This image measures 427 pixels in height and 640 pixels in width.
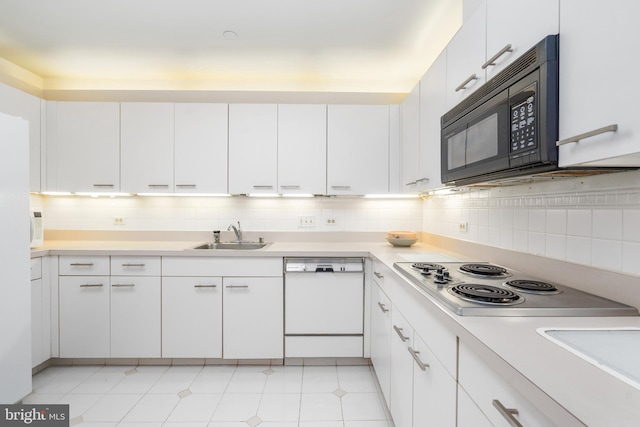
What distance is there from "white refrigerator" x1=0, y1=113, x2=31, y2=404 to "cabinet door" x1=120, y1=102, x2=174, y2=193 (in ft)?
2.41

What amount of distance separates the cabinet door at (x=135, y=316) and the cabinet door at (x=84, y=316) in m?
0.07

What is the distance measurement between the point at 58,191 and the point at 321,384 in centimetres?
259

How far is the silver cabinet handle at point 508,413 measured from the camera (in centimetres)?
60

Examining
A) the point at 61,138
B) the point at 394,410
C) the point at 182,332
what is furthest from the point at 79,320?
the point at 394,410

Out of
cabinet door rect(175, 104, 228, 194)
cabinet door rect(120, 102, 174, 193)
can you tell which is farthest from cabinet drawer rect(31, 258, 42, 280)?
cabinet door rect(175, 104, 228, 194)

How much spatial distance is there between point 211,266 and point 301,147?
118cm

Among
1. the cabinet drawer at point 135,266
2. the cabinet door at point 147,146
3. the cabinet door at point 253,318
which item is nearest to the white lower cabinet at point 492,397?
the cabinet door at point 253,318

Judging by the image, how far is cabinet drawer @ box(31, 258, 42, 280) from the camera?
82.7 inches

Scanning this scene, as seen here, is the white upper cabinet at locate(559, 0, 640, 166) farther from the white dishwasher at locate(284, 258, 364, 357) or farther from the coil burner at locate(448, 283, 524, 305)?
the white dishwasher at locate(284, 258, 364, 357)

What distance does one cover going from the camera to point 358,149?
252 centimetres

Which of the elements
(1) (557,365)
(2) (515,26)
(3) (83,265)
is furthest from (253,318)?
(2) (515,26)

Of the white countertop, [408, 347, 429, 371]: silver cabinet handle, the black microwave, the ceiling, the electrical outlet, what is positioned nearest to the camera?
the white countertop

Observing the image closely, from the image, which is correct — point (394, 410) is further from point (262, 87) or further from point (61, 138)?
point (61, 138)

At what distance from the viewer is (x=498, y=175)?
115 centimetres
